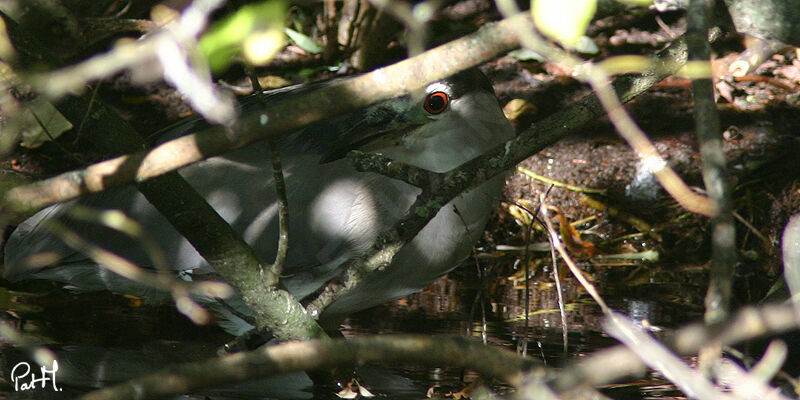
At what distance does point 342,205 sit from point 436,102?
0.48 meters

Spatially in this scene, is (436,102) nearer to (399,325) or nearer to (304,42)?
(399,325)

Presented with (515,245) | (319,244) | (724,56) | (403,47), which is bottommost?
(319,244)

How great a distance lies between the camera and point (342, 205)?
287 cm

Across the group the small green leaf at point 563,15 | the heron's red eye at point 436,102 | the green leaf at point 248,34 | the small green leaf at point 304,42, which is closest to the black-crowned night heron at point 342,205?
the heron's red eye at point 436,102

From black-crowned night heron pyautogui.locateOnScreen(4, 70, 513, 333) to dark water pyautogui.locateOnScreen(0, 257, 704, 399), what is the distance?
16cm

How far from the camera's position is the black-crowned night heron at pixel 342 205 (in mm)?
2814

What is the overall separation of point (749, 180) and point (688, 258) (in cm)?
55

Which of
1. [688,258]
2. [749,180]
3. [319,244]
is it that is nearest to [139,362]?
[319,244]

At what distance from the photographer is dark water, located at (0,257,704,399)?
8.36 ft

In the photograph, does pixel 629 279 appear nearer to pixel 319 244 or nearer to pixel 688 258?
pixel 688 258

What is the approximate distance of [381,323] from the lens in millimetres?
3191
